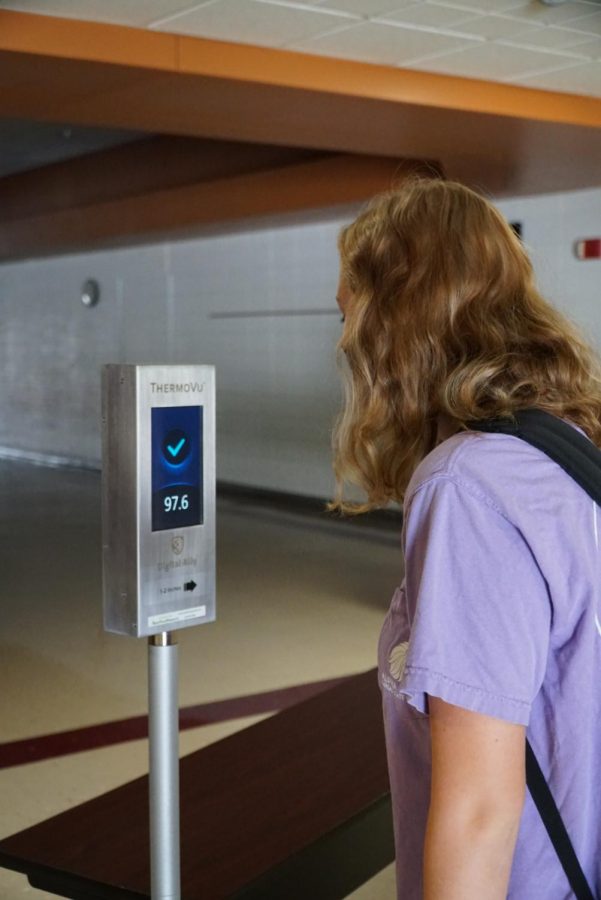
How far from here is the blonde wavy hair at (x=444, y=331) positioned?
1.12m

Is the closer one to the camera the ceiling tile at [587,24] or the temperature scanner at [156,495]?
the temperature scanner at [156,495]

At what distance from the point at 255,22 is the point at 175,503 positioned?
3.17 meters

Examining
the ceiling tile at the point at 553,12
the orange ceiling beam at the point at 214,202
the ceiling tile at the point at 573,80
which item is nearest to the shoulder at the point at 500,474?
the ceiling tile at the point at 553,12

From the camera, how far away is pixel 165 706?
157 cm

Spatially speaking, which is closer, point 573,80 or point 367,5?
point 367,5

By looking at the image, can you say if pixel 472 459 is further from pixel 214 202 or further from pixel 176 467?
pixel 214 202

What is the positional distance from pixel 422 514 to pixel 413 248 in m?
0.29

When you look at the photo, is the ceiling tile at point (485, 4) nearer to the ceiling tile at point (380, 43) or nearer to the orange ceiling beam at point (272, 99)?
the ceiling tile at point (380, 43)

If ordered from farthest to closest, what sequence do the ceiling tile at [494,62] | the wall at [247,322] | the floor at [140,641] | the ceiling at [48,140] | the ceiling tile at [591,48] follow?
1. the ceiling at [48,140]
2. the wall at [247,322]
3. the ceiling tile at [494,62]
4. the ceiling tile at [591,48]
5. the floor at [140,641]

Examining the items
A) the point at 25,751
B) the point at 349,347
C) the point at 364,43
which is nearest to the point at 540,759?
the point at 349,347

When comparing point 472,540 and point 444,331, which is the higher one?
point 444,331

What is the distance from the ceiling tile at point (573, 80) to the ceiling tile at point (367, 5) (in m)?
1.32

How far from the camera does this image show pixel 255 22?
420 centimetres

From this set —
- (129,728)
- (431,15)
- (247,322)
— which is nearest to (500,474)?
(129,728)
